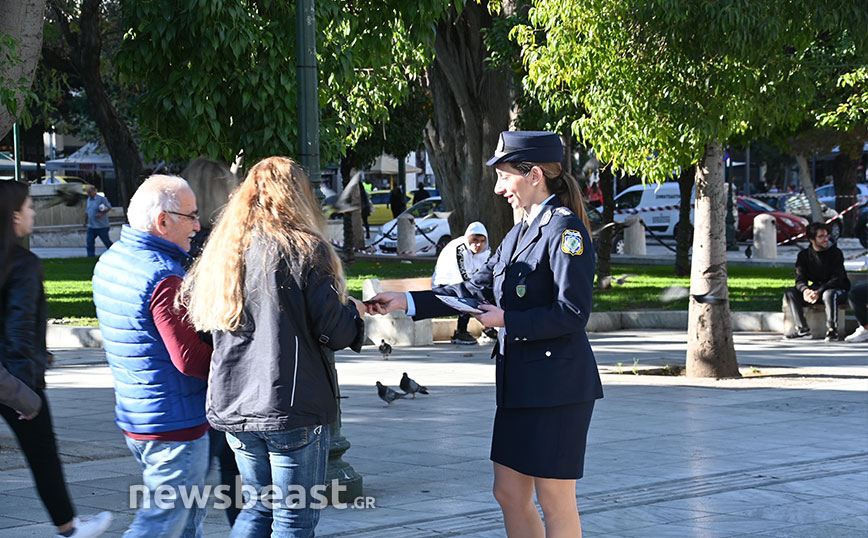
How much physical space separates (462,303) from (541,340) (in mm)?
355

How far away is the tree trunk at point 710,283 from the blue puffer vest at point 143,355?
8286 mm

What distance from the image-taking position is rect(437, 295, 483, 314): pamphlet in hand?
4.78m

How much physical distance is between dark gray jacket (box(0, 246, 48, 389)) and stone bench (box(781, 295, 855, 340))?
38.5ft

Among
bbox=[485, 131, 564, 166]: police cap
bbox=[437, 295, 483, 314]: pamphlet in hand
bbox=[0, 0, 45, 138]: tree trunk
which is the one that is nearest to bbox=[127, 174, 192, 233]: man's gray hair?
bbox=[437, 295, 483, 314]: pamphlet in hand

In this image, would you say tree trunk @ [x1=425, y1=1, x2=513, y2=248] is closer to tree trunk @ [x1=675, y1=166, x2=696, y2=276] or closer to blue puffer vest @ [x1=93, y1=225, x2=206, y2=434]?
tree trunk @ [x1=675, y1=166, x2=696, y2=276]

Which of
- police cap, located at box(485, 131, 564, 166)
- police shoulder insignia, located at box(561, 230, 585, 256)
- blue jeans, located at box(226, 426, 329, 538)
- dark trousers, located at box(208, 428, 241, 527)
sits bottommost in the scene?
dark trousers, located at box(208, 428, 241, 527)

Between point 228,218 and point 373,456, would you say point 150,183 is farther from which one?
point 373,456

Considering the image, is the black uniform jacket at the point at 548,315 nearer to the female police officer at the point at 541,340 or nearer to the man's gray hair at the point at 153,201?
the female police officer at the point at 541,340

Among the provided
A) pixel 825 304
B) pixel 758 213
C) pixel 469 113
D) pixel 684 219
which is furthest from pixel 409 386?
pixel 758 213

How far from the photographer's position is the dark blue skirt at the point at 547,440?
15.5ft

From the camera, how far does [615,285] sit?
21359 millimetres

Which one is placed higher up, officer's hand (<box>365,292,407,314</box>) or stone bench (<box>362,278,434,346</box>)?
officer's hand (<box>365,292,407,314</box>)

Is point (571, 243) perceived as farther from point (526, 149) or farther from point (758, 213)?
point (758, 213)

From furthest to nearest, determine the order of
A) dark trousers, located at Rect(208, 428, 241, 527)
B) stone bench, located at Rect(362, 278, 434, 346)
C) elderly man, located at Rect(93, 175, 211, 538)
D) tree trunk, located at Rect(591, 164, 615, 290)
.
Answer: tree trunk, located at Rect(591, 164, 615, 290) < stone bench, located at Rect(362, 278, 434, 346) < dark trousers, located at Rect(208, 428, 241, 527) < elderly man, located at Rect(93, 175, 211, 538)
